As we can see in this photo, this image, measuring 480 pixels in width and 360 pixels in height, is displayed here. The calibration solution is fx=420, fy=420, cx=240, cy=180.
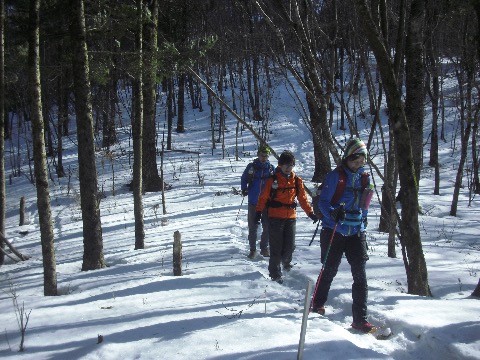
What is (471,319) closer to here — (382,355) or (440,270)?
(382,355)

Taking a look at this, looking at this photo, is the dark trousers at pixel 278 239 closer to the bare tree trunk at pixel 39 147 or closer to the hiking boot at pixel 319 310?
the hiking boot at pixel 319 310

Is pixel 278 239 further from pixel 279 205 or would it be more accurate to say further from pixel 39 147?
pixel 39 147

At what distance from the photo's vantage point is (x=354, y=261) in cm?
475

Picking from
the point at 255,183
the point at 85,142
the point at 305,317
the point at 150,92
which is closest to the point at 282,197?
the point at 255,183

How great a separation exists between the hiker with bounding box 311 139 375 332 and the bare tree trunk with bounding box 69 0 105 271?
5117 mm

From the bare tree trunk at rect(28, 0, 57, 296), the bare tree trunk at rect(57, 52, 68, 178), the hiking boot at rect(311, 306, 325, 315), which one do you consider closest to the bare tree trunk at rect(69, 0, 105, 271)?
the bare tree trunk at rect(28, 0, 57, 296)

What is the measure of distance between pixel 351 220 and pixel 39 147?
5.01 meters

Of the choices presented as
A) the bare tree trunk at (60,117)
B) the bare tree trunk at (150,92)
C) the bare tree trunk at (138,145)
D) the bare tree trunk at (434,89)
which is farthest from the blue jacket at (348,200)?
the bare tree trunk at (60,117)

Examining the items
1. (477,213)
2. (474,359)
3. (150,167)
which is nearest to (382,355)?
(474,359)

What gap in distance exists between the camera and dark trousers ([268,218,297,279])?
637 cm

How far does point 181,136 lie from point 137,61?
2334 cm

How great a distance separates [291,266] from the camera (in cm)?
721

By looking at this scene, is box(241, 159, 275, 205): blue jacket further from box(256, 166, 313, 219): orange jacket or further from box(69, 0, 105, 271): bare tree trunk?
box(69, 0, 105, 271): bare tree trunk

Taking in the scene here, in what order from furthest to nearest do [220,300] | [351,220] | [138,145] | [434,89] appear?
[434,89], [138,145], [220,300], [351,220]
